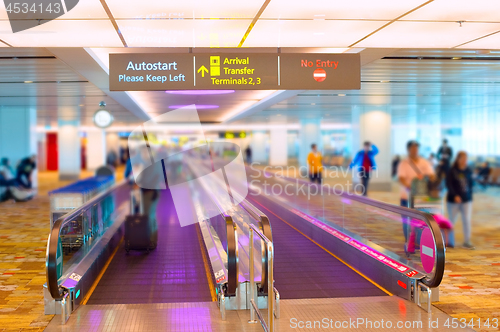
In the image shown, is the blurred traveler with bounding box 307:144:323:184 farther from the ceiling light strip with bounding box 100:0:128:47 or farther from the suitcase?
the ceiling light strip with bounding box 100:0:128:47

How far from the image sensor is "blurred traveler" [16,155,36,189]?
1806 centimetres

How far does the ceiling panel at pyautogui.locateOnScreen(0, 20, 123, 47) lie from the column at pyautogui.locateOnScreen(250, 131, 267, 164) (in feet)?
122

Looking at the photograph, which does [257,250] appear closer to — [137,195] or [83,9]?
[83,9]

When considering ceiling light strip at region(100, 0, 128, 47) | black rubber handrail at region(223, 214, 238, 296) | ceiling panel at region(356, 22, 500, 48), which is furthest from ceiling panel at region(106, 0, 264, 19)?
black rubber handrail at region(223, 214, 238, 296)

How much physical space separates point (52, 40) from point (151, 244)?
4165 millimetres

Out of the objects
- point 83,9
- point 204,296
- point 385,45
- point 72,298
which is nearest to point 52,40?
point 83,9

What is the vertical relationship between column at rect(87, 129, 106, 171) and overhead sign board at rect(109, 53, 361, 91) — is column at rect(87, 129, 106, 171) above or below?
below

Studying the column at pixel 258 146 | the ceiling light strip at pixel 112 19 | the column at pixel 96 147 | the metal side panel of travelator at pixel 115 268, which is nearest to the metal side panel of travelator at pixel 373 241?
the metal side panel of travelator at pixel 115 268

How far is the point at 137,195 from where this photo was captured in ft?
37.5

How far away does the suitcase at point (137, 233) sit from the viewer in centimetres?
893

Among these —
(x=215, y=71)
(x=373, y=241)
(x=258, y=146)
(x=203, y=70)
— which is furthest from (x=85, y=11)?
(x=258, y=146)

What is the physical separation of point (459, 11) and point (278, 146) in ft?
106

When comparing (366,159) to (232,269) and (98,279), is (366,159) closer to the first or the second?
(98,279)

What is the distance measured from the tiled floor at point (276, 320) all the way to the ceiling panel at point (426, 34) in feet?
11.7
